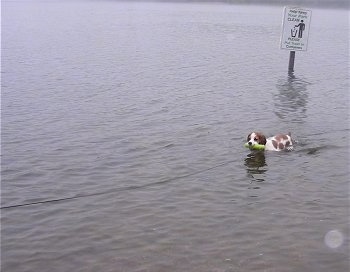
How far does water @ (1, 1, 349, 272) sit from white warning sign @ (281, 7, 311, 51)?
→ 1363 millimetres

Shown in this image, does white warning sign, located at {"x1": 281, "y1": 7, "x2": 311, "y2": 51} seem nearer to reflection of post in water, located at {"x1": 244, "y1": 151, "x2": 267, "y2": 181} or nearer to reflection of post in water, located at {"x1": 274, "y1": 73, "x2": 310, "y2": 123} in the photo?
reflection of post in water, located at {"x1": 274, "y1": 73, "x2": 310, "y2": 123}

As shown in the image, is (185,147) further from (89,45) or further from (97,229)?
(89,45)

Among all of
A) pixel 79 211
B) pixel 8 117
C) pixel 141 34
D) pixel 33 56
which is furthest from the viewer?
pixel 141 34

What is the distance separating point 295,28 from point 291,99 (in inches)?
176

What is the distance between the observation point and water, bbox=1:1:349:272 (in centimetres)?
675

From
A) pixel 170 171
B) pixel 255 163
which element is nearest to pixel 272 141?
pixel 255 163

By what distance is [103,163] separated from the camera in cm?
999

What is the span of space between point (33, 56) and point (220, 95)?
1139 centimetres

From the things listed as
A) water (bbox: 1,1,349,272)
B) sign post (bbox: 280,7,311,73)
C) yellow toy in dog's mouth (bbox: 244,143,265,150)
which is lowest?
water (bbox: 1,1,349,272)

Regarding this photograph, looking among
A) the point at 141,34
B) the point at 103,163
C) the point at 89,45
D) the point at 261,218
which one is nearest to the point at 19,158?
the point at 103,163

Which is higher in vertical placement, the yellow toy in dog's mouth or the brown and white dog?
the brown and white dog

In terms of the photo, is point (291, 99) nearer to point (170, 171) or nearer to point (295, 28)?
point (295, 28)

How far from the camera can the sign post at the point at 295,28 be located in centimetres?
1914

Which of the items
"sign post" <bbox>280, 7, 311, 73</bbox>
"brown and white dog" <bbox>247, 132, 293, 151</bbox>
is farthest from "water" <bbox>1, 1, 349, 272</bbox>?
"sign post" <bbox>280, 7, 311, 73</bbox>
